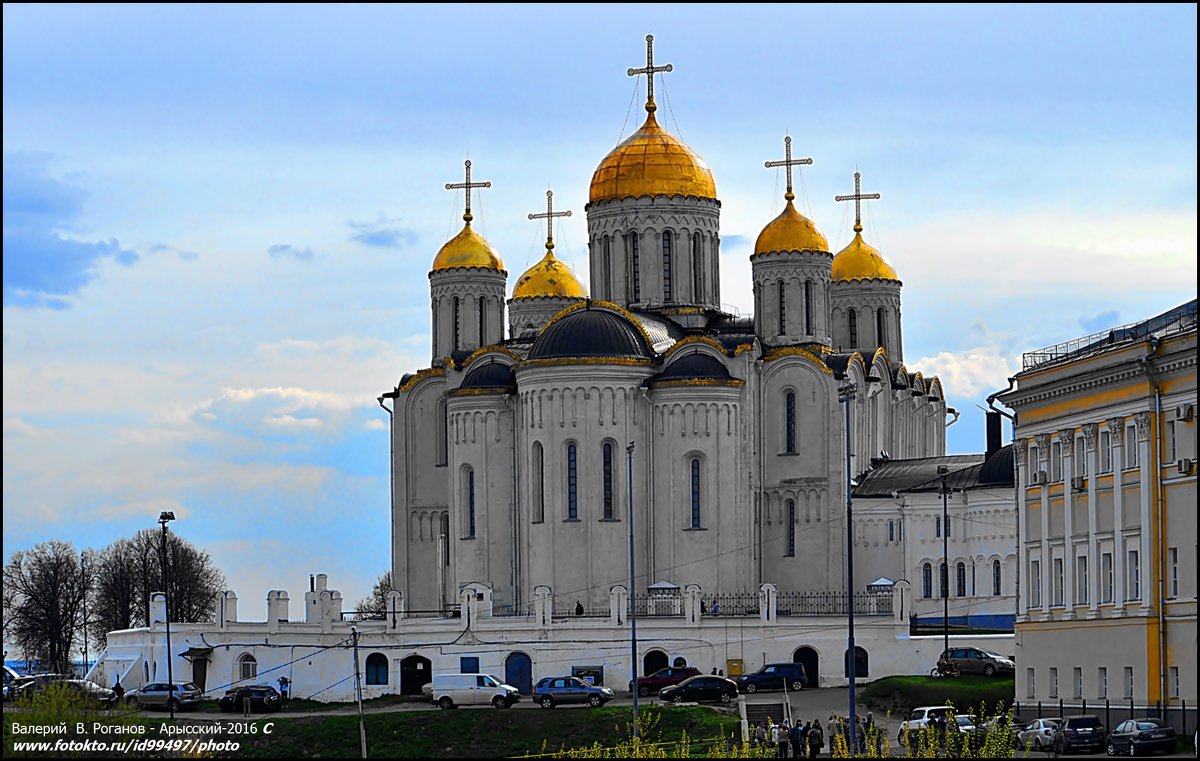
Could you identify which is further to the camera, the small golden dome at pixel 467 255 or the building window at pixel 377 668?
the small golden dome at pixel 467 255

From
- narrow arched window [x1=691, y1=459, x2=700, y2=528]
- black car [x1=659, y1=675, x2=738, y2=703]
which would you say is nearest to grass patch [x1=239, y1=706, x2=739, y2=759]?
black car [x1=659, y1=675, x2=738, y2=703]

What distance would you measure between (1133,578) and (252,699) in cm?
2508

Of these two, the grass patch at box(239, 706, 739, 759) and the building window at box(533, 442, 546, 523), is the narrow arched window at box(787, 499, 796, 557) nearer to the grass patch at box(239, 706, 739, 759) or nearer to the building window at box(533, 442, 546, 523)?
the building window at box(533, 442, 546, 523)

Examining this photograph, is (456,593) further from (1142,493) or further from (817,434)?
(1142,493)

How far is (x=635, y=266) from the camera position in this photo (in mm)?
79125

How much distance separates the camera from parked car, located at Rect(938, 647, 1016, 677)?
200 ft

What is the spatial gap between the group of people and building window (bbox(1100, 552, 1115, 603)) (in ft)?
22.2

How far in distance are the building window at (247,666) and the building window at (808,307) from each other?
22705mm

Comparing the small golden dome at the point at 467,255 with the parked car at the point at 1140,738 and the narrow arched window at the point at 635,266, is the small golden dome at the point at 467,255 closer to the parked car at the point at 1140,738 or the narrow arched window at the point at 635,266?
the narrow arched window at the point at 635,266

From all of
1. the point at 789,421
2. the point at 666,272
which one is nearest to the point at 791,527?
the point at 789,421

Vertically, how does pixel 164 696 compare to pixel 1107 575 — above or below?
below

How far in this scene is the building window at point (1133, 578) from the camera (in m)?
47.7

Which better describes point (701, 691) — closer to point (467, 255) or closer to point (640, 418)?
point (640, 418)

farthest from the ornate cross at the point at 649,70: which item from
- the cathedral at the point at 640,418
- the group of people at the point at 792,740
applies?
the group of people at the point at 792,740
